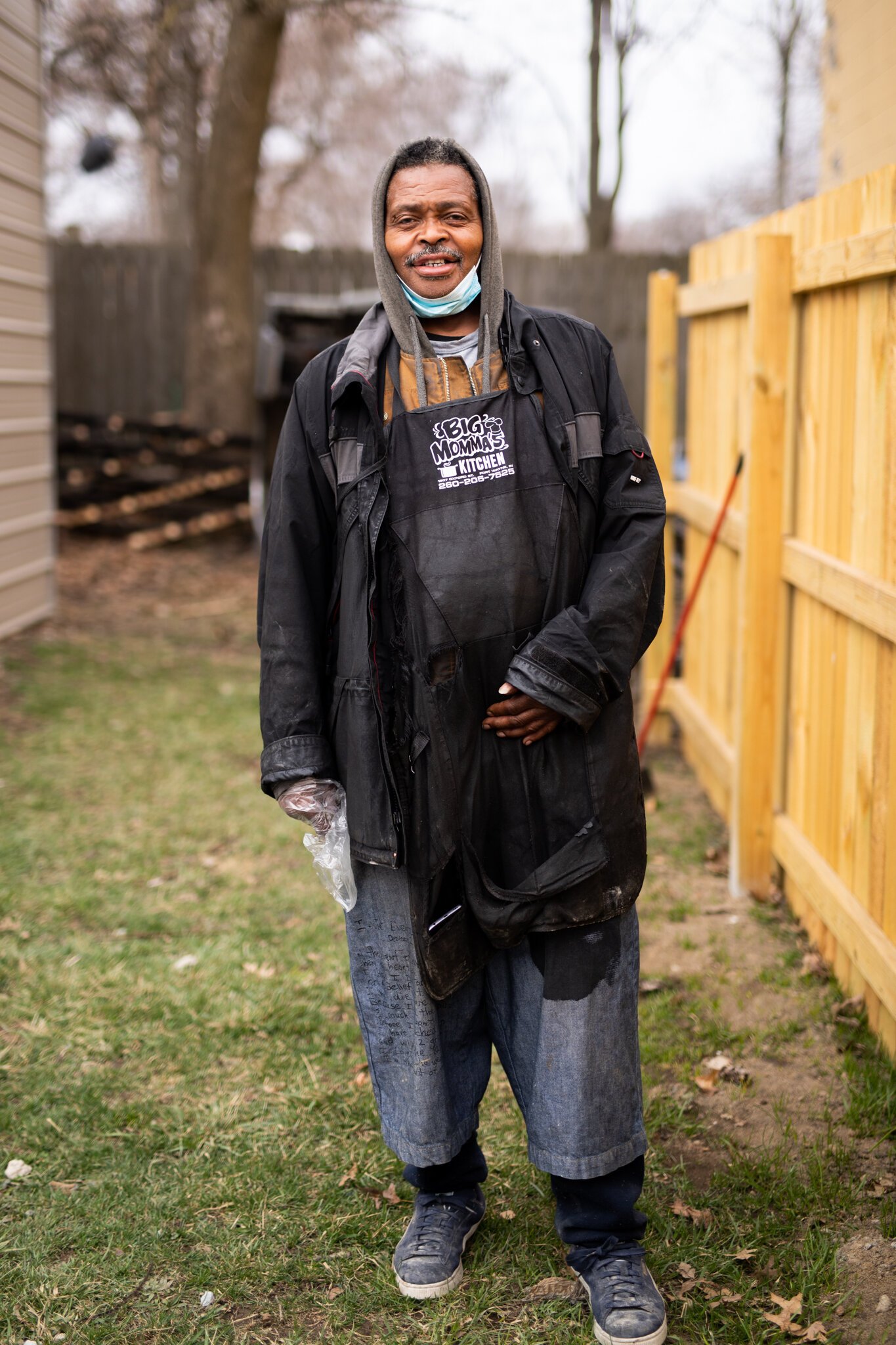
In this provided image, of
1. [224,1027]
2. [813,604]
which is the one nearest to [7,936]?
[224,1027]

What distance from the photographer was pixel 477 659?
92.2 inches

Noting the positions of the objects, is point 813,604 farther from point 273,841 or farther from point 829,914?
point 273,841

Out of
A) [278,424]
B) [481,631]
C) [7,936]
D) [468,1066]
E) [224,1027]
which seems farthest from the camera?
[278,424]

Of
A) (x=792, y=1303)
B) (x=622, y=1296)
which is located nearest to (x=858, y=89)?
(x=792, y=1303)

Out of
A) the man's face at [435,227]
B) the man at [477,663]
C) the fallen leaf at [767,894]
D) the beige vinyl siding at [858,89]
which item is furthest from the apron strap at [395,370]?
the beige vinyl siding at [858,89]

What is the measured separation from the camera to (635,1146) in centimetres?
250

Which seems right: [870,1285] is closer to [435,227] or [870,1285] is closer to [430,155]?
[435,227]

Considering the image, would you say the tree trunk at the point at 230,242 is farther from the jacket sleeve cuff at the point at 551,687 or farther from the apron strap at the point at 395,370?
the jacket sleeve cuff at the point at 551,687

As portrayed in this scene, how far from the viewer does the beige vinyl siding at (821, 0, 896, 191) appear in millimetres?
5668

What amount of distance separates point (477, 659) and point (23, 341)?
7.39 m

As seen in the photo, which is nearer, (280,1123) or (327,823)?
(327,823)

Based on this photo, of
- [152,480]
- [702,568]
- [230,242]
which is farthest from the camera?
[152,480]

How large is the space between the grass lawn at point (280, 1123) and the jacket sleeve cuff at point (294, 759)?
1160 mm

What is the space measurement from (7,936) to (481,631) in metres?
2.82
